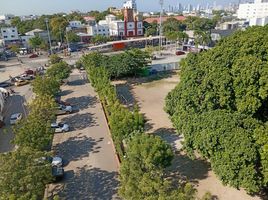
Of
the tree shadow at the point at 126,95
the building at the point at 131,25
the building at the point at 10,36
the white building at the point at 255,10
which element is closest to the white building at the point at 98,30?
the building at the point at 131,25

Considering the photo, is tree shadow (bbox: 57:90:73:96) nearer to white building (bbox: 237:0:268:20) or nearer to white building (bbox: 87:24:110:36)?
white building (bbox: 87:24:110:36)

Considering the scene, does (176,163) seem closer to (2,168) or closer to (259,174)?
(259,174)

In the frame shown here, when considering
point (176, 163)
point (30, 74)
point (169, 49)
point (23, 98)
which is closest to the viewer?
point (176, 163)

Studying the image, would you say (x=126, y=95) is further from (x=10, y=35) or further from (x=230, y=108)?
(x=10, y=35)

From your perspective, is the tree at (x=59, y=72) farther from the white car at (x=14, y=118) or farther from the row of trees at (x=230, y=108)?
the row of trees at (x=230, y=108)

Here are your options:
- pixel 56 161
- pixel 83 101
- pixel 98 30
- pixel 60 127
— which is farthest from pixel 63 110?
pixel 98 30

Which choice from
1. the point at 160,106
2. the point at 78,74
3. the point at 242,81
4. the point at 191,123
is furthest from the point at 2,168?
the point at 78,74

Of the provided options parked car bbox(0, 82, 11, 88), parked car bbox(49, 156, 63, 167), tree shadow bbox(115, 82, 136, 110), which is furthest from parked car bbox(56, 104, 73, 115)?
parked car bbox(0, 82, 11, 88)
